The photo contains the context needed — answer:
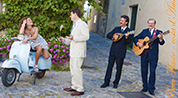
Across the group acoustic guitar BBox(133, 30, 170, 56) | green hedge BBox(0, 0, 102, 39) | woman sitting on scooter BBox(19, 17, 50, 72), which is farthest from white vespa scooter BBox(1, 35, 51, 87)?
green hedge BBox(0, 0, 102, 39)

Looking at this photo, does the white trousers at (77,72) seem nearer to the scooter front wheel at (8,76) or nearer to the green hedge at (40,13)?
the scooter front wheel at (8,76)

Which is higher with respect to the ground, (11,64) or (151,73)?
(11,64)

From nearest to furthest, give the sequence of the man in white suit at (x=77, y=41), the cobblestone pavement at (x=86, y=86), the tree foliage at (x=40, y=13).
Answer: the man in white suit at (x=77, y=41)
the cobblestone pavement at (x=86, y=86)
the tree foliage at (x=40, y=13)

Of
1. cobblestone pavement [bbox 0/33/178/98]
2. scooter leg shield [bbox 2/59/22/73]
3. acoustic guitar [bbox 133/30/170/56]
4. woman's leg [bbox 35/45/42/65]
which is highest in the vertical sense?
acoustic guitar [bbox 133/30/170/56]

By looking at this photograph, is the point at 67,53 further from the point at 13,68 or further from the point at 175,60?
the point at 175,60

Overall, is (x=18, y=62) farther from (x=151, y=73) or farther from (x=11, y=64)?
(x=151, y=73)

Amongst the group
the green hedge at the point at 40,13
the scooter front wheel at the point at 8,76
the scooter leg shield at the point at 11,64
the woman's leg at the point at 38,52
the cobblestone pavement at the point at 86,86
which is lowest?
the cobblestone pavement at the point at 86,86

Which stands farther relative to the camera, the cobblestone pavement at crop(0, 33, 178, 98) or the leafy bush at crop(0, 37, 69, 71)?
the leafy bush at crop(0, 37, 69, 71)

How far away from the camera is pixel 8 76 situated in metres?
3.76

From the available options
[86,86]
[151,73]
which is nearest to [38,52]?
[86,86]

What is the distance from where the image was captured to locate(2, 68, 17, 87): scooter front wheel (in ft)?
11.9

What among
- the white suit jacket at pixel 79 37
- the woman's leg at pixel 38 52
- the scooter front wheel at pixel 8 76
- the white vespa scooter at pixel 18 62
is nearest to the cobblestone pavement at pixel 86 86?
the scooter front wheel at pixel 8 76

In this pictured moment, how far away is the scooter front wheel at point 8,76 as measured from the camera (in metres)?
3.63

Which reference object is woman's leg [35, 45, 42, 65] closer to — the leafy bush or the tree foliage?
the leafy bush
